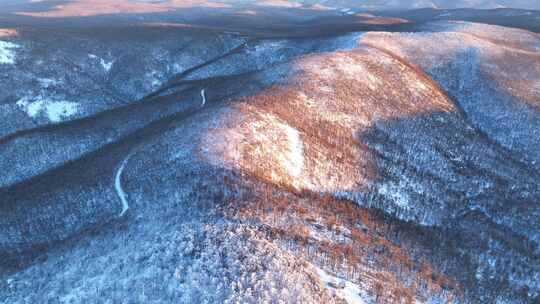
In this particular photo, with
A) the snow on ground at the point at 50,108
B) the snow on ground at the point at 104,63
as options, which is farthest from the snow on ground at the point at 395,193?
the snow on ground at the point at 104,63

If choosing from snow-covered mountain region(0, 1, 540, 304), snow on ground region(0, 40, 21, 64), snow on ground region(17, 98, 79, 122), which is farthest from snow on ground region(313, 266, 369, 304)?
snow on ground region(0, 40, 21, 64)

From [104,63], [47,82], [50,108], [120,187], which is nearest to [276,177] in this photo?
[120,187]

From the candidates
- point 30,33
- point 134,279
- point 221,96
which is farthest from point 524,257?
point 30,33

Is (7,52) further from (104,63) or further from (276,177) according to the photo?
(276,177)

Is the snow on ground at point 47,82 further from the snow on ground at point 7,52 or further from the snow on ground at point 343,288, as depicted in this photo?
the snow on ground at point 343,288

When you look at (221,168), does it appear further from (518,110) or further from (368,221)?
(518,110)
